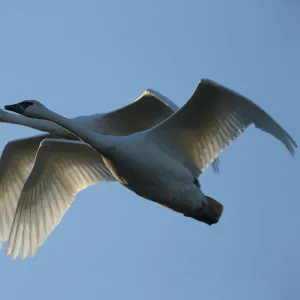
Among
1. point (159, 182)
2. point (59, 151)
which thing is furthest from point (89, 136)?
point (59, 151)

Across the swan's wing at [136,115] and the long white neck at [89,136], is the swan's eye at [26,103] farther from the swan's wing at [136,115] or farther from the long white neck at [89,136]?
the swan's wing at [136,115]

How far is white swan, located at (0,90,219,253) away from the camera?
24406 mm

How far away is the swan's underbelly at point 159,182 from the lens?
20875 millimetres

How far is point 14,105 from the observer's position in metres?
22.1

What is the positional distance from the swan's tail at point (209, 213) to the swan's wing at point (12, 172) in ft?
16.6

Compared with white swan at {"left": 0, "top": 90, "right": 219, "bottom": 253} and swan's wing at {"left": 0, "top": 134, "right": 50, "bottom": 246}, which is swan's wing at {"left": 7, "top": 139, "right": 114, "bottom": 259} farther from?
swan's wing at {"left": 0, "top": 134, "right": 50, "bottom": 246}

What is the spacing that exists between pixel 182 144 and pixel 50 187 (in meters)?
4.18

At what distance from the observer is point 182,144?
21.8 meters

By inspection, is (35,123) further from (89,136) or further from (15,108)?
(89,136)

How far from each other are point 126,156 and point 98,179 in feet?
13.8

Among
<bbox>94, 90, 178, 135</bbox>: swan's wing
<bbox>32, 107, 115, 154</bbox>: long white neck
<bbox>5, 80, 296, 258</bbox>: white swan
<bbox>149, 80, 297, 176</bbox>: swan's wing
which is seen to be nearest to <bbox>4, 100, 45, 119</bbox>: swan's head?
<bbox>5, 80, 296, 258</bbox>: white swan

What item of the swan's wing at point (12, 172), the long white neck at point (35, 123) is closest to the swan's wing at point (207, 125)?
the long white neck at point (35, 123)

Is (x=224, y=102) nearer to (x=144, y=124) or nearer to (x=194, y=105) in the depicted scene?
(x=194, y=105)

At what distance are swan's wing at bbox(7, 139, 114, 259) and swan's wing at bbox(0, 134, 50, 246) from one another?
0.85 m
